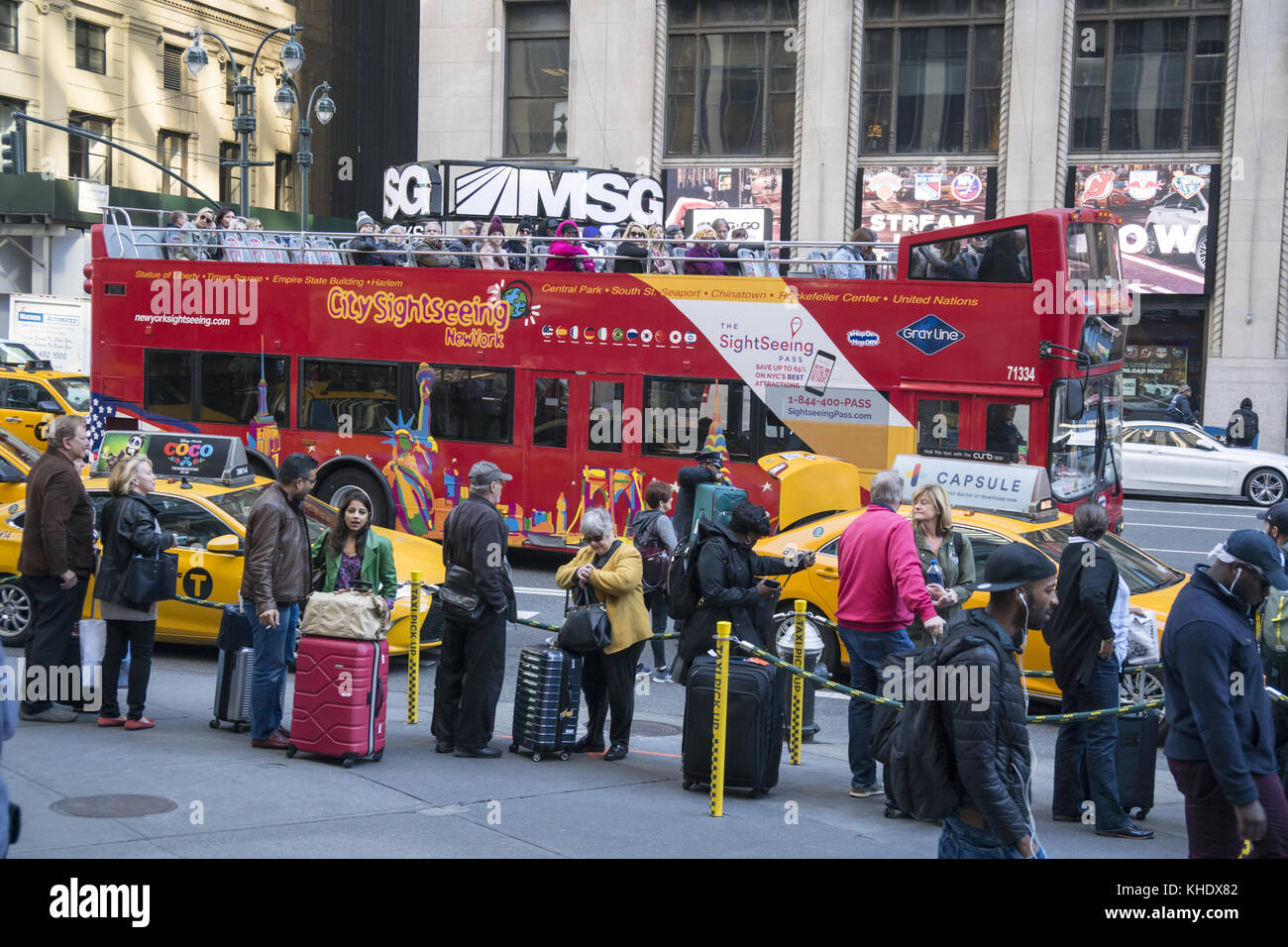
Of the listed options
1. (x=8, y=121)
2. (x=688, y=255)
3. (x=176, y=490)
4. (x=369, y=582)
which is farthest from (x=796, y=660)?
(x=8, y=121)

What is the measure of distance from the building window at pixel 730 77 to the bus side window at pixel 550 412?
19.7 m

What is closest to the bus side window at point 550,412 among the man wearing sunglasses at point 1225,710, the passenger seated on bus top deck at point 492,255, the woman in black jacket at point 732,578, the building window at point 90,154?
the passenger seated on bus top deck at point 492,255

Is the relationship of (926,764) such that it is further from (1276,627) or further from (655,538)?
(655,538)

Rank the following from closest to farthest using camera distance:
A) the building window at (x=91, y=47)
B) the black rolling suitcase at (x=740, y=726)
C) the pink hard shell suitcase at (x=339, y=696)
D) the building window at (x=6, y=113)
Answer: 1. the black rolling suitcase at (x=740, y=726)
2. the pink hard shell suitcase at (x=339, y=696)
3. the building window at (x=6, y=113)
4. the building window at (x=91, y=47)

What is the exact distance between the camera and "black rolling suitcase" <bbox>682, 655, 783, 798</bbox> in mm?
7766

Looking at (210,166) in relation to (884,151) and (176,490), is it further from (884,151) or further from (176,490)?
(176,490)

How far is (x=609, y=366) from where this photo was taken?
52.5 feet

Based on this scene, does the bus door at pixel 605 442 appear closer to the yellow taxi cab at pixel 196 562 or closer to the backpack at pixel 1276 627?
the yellow taxi cab at pixel 196 562

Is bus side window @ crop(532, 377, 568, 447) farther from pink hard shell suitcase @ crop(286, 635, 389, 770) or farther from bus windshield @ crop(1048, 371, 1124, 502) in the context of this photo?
pink hard shell suitcase @ crop(286, 635, 389, 770)

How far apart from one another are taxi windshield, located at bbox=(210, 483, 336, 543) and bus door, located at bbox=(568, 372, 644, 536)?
4.04 metres

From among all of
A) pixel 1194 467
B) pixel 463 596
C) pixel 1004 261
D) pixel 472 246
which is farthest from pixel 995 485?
pixel 1194 467

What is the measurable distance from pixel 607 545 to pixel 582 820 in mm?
2047

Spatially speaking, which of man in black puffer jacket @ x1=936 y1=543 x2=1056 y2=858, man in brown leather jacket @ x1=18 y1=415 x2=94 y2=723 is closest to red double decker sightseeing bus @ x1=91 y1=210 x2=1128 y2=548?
man in brown leather jacket @ x1=18 y1=415 x2=94 y2=723

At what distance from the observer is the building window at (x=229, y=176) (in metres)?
56.0
